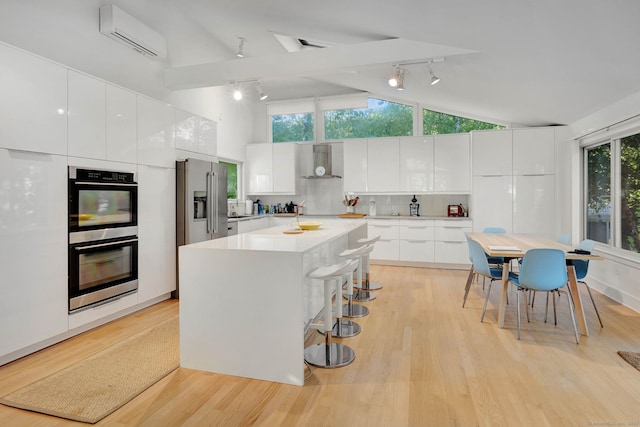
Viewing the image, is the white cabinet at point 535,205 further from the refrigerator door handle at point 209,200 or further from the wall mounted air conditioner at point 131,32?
the wall mounted air conditioner at point 131,32

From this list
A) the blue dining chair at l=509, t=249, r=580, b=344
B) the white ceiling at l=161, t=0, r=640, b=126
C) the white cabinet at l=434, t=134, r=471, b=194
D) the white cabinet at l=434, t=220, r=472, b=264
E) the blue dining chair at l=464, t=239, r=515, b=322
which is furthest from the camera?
the white cabinet at l=434, t=134, r=471, b=194

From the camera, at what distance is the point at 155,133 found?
395 centimetres

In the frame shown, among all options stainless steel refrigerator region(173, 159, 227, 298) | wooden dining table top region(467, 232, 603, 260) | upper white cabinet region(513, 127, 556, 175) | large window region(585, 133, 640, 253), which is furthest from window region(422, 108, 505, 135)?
stainless steel refrigerator region(173, 159, 227, 298)

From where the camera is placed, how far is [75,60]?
3555 millimetres

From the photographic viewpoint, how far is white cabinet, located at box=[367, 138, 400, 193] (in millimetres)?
6316

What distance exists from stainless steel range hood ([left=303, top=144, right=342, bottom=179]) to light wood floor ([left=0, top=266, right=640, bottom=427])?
12.7 feet

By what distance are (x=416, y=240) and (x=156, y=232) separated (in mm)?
4023

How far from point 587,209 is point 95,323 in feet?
20.6

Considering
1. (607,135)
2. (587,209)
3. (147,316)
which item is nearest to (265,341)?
(147,316)

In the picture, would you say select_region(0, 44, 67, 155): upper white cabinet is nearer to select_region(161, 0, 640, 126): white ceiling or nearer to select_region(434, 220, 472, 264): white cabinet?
select_region(161, 0, 640, 126): white ceiling

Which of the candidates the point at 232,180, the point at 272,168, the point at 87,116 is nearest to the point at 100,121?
the point at 87,116

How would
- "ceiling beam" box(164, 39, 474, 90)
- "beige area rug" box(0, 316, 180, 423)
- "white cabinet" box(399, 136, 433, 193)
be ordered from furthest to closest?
"white cabinet" box(399, 136, 433, 193) → "ceiling beam" box(164, 39, 474, 90) → "beige area rug" box(0, 316, 180, 423)

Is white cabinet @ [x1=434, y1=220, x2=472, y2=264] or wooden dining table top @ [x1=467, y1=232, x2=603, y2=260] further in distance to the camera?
white cabinet @ [x1=434, y1=220, x2=472, y2=264]

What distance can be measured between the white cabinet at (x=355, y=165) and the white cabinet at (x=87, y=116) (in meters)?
4.11
